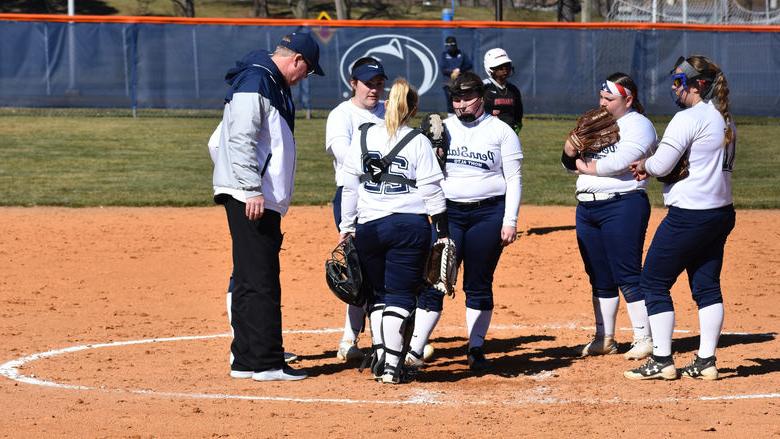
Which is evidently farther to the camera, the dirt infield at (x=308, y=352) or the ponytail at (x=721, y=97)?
the ponytail at (x=721, y=97)

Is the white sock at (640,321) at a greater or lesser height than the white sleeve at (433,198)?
lesser

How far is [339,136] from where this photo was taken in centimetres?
807

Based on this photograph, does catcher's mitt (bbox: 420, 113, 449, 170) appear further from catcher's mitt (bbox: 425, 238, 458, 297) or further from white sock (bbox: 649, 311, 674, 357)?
white sock (bbox: 649, 311, 674, 357)

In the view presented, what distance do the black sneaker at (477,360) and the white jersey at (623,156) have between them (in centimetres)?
135

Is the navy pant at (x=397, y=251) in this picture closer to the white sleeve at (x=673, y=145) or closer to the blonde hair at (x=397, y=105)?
the blonde hair at (x=397, y=105)

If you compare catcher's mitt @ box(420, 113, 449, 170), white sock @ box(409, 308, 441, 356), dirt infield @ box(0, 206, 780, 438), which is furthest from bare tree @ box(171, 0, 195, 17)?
white sock @ box(409, 308, 441, 356)

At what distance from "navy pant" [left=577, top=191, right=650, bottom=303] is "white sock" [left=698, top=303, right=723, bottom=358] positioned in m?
0.82

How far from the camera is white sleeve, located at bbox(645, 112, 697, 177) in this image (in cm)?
709

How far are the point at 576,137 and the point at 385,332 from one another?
6.25 feet

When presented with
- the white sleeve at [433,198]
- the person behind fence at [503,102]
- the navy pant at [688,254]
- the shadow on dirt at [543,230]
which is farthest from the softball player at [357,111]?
the shadow on dirt at [543,230]

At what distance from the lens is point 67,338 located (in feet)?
29.8

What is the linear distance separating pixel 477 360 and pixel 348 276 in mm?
1162

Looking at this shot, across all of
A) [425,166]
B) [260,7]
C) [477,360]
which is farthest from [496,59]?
[260,7]

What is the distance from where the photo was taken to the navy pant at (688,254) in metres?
7.25
